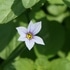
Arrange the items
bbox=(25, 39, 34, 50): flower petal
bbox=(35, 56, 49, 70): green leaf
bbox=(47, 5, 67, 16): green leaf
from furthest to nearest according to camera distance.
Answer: bbox=(47, 5, 67, 16): green leaf
bbox=(35, 56, 49, 70): green leaf
bbox=(25, 39, 34, 50): flower petal

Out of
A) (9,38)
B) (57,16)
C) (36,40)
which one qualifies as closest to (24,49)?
(9,38)

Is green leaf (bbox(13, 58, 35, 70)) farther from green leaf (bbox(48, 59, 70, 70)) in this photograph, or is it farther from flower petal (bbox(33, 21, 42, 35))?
flower petal (bbox(33, 21, 42, 35))

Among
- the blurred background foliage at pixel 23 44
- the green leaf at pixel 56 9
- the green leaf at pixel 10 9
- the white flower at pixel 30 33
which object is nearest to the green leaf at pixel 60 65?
the blurred background foliage at pixel 23 44

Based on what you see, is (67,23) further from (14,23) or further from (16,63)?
(16,63)

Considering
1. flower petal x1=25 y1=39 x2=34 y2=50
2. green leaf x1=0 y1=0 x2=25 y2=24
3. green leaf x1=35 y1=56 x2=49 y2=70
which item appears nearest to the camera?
A: flower petal x1=25 y1=39 x2=34 y2=50

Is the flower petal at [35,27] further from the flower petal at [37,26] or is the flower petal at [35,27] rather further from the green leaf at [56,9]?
the green leaf at [56,9]

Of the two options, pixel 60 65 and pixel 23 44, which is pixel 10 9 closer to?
pixel 23 44

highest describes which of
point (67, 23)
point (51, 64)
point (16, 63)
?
point (16, 63)

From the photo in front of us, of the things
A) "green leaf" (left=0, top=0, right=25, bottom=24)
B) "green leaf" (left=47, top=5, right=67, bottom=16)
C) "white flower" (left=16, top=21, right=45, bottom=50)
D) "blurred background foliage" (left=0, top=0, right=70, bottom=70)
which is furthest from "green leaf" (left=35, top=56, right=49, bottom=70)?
"green leaf" (left=47, top=5, right=67, bottom=16)
